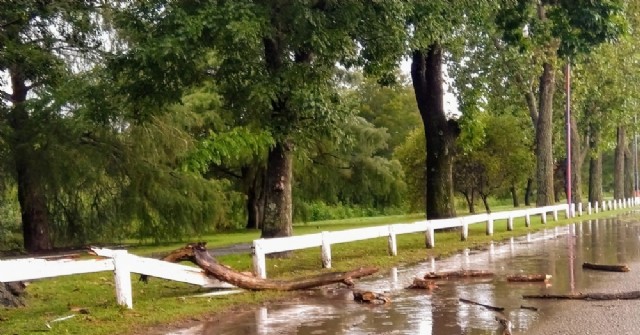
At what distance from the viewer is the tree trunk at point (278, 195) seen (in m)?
19.3

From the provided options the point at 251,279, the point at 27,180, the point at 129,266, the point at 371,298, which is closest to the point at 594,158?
the point at 27,180

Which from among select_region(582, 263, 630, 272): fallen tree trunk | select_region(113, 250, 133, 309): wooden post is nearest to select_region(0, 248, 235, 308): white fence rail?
select_region(113, 250, 133, 309): wooden post

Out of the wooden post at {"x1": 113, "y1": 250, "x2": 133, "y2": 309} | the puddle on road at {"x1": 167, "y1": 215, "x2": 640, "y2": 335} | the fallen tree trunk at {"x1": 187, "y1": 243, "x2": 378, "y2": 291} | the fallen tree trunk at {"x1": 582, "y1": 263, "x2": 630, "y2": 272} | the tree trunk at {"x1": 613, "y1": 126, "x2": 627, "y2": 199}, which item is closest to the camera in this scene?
the puddle on road at {"x1": 167, "y1": 215, "x2": 640, "y2": 335}

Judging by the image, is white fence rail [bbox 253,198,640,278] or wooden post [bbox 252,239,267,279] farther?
white fence rail [bbox 253,198,640,278]

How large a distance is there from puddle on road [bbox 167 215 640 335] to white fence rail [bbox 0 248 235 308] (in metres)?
1.46

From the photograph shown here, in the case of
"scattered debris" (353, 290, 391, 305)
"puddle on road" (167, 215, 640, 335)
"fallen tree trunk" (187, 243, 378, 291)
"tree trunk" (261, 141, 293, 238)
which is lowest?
"puddle on road" (167, 215, 640, 335)

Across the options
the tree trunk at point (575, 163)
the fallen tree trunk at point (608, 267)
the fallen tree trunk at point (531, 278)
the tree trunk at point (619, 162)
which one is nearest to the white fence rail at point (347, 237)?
the fallen tree trunk at point (531, 278)

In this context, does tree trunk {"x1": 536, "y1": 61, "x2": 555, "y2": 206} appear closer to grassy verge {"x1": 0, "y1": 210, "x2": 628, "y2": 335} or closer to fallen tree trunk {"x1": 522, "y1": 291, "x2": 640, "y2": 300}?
grassy verge {"x1": 0, "y1": 210, "x2": 628, "y2": 335}

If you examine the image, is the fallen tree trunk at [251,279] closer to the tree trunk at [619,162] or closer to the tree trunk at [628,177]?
the tree trunk at [619,162]

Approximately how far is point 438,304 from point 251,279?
3189mm

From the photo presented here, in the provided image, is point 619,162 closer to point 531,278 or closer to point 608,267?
point 608,267

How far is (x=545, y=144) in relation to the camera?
3806cm

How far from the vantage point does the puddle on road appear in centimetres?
988

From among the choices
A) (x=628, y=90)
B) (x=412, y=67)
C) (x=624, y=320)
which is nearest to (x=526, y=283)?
(x=624, y=320)
